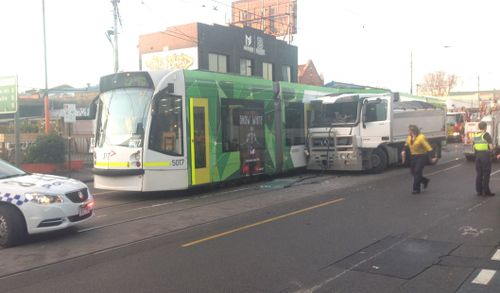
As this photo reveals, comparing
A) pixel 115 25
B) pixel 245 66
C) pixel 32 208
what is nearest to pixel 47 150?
pixel 115 25

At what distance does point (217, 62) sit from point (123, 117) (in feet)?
65.3

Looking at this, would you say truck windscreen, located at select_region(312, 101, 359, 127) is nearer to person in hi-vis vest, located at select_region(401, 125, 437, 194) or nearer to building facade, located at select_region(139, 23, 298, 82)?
person in hi-vis vest, located at select_region(401, 125, 437, 194)

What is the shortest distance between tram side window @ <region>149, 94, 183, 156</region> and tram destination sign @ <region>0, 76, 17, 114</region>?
920cm

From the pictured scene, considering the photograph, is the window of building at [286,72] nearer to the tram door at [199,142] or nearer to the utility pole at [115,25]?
the utility pole at [115,25]

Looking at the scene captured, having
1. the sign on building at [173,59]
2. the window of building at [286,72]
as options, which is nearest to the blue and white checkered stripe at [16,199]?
the sign on building at [173,59]

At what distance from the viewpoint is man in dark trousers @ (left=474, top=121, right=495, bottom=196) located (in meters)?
10.9

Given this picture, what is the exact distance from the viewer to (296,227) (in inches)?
321

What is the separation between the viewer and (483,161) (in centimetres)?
1090

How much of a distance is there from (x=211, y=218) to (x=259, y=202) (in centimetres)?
205

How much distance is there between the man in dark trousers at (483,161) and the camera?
10898 millimetres

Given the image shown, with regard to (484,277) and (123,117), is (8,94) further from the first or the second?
(484,277)

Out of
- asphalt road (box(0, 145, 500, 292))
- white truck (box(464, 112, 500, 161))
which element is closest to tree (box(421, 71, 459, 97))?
white truck (box(464, 112, 500, 161))

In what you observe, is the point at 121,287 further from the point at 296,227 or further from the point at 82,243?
the point at 296,227

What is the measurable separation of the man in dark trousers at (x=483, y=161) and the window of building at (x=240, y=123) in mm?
6143
